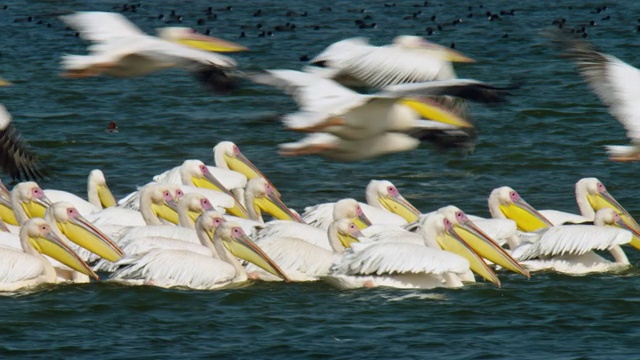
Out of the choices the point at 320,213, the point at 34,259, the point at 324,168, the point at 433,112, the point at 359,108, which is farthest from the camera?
the point at 324,168

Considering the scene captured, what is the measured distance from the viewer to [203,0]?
27938mm

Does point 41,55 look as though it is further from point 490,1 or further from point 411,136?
point 411,136

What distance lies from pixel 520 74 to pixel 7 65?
6.41 metres

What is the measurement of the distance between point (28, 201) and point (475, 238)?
2.91 meters

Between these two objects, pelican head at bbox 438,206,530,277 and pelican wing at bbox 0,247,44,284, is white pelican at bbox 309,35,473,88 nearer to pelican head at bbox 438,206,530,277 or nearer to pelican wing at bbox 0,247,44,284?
pelican head at bbox 438,206,530,277

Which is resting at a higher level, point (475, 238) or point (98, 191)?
point (475, 238)

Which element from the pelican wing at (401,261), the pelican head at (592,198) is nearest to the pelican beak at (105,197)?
the pelican wing at (401,261)

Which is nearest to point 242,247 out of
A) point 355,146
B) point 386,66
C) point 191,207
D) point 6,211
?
point 191,207

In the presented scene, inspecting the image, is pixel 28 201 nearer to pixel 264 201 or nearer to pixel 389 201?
pixel 264 201

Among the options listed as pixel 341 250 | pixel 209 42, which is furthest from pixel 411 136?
pixel 341 250

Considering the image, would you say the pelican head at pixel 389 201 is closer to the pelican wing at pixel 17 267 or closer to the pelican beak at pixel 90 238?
the pelican beak at pixel 90 238

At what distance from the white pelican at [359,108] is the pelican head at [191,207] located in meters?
2.50

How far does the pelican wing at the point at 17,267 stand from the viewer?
8750mm

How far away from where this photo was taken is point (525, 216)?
1038 centimetres
